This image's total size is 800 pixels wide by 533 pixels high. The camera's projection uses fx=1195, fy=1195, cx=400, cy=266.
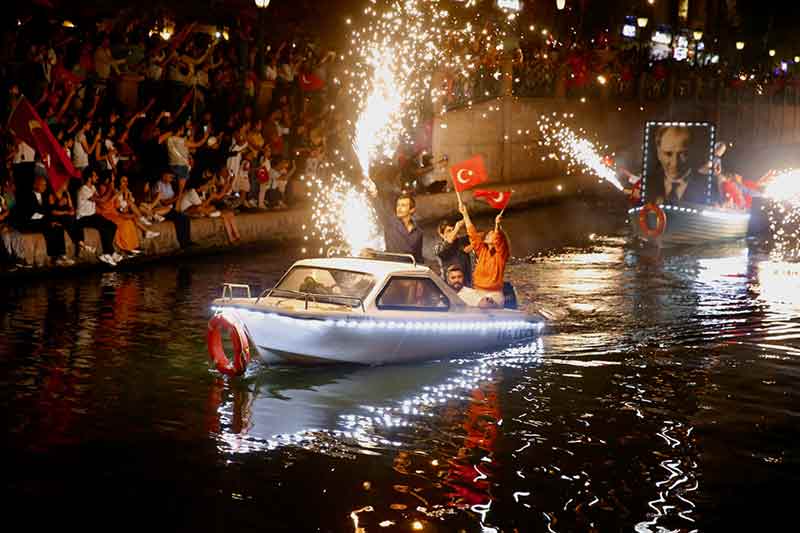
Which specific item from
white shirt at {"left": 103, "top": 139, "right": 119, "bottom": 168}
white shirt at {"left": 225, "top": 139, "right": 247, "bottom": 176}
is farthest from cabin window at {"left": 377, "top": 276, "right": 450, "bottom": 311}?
white shirt at {"left": 225, "top": 139, "right": 247, "bottom": 176}

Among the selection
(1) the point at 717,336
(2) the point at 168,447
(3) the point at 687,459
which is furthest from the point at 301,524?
(1) the point at 717,336

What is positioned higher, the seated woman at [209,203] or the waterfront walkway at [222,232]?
the seated woman at [209,203]

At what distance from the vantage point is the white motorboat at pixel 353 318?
41.2 ft

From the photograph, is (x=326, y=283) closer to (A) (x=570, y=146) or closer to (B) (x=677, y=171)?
(B) (x=677, y=171)

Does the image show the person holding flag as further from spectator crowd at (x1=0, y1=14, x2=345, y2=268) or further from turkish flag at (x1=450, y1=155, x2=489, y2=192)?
spectator crowd at (x1=0, y1=14, x2=345, y2=268)

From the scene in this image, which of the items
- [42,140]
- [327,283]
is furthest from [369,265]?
[42,140]

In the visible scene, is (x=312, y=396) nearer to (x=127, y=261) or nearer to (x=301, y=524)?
(x=301, y=524)

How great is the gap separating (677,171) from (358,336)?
16483 mm

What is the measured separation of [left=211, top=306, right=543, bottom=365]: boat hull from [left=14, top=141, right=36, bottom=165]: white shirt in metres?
8.16

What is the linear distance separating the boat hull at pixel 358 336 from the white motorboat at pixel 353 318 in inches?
0.4

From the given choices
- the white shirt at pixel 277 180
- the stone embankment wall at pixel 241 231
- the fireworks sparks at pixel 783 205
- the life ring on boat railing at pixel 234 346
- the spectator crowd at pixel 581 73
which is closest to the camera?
the life ring on boat railing at pixel 234 346

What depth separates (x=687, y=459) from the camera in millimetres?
10367

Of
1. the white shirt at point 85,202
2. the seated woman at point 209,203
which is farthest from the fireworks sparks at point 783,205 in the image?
the white shirt at point 85,202

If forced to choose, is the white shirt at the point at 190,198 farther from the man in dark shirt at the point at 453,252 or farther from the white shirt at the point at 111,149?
the man in dark shirt at the point at 453,252
